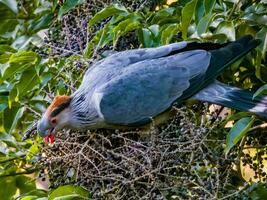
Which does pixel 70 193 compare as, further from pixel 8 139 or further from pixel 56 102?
pixel 8 139

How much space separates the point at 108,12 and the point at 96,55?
0.54 feet

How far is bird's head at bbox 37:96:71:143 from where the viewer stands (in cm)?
291

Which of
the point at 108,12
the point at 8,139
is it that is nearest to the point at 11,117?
the point at 8,139

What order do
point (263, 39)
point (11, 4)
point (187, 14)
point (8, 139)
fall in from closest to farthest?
point (263, 39) < point (187, 14) < point (8, 139) < point (11, 4)

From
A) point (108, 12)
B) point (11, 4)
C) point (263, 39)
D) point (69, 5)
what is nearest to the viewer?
point (263, 39)

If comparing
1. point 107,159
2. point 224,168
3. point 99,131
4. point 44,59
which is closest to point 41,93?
point 44,59

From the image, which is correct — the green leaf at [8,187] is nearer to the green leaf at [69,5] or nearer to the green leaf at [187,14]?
the green leaf at [69,5]

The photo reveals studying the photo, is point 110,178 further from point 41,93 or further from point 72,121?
point 41,93

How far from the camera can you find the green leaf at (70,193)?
2660mm

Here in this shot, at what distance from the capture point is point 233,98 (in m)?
2.88

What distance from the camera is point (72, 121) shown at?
9.78 feet

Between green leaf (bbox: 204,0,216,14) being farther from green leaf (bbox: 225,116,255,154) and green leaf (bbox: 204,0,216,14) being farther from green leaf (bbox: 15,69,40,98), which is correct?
green leaf (bbox: 15,69,40,98)

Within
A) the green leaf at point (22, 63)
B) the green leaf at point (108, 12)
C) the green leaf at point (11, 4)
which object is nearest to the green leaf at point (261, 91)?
the green leaf at point (108, 12)

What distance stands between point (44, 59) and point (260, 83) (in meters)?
0.77
